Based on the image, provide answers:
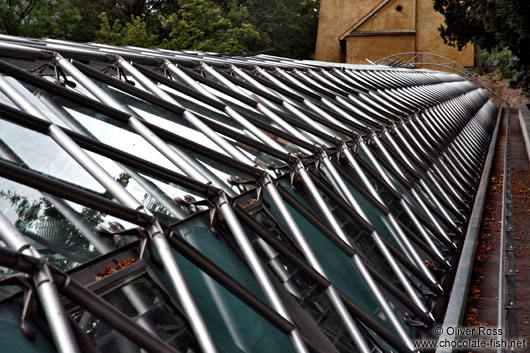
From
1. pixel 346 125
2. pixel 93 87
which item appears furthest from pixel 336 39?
pixel 93 87

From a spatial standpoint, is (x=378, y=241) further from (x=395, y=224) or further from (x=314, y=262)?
(x=314, y=262)

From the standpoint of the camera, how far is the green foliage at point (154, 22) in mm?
43500

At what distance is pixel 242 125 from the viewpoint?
848cm

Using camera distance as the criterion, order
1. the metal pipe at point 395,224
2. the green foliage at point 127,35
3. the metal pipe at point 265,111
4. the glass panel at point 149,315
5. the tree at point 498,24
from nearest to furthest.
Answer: the glass panel at point 149,315
the metal pipe at point 395,224
the metal pipe at point 265,111
the tree at point 498,24
the green foliage at point 127,35

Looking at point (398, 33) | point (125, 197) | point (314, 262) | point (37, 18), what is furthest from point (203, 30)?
point (125, 197)

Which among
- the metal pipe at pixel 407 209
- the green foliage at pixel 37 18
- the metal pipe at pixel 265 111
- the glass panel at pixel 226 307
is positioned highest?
the green foliage at pixel 37 18

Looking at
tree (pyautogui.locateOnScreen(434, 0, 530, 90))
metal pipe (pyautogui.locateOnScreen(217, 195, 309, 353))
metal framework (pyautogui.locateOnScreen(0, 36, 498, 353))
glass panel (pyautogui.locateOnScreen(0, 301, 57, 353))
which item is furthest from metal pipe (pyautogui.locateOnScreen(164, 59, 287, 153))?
tree (pyautogui.locateOnScreen(434, 0, 530, 90))

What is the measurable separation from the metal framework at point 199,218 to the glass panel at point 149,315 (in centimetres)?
1

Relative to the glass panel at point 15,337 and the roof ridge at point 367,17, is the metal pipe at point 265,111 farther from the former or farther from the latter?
the roof ridge at point 367,17

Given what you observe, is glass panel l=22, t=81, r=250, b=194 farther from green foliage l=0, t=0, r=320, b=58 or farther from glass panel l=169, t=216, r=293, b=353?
green foliage l=0, t=0, r=320, b=58

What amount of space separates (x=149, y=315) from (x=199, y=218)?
147 centimetres

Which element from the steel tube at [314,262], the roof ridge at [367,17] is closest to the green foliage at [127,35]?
the roof ridge at [367,17]

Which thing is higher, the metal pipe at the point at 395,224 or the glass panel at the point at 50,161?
the glass panel at the point at 50,161

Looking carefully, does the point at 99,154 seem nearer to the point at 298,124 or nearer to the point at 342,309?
the point at 342,309
